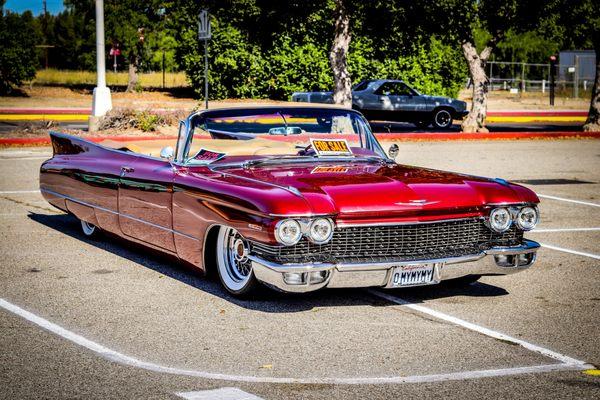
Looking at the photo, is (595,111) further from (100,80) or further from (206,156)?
(206,156)

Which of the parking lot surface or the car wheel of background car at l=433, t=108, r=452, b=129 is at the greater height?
the car wheel of background car at l=433, t=108, r=452, b=129

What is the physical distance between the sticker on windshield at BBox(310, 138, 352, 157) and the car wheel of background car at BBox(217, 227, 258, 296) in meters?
1.23

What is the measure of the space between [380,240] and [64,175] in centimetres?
435

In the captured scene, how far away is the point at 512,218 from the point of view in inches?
279

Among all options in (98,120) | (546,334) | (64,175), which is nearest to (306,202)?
(546,334)

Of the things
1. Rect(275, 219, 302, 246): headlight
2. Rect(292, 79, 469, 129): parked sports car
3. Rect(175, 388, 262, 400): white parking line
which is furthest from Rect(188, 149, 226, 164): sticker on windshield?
Rect(292, 79, 469, 129): parked sports car

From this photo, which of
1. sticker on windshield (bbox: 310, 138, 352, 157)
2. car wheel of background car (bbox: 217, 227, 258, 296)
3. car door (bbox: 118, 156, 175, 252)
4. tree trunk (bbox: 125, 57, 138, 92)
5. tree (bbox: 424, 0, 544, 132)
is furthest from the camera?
tree trunk (bbox: 125, 57, 138, 92)

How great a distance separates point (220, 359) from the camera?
18.4 feet

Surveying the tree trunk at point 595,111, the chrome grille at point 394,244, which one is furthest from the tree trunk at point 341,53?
the chrome grille at point 394,244

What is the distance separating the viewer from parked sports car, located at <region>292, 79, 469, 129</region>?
3017 centimetres

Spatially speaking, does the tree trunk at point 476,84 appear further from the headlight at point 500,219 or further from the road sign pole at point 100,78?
the headlight at point 500,219

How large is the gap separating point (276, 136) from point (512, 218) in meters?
2.13

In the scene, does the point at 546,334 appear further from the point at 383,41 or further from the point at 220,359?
the point at 383,41

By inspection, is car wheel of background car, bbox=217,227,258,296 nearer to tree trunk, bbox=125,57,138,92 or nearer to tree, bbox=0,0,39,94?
tree, bbox=0,0,39,94
